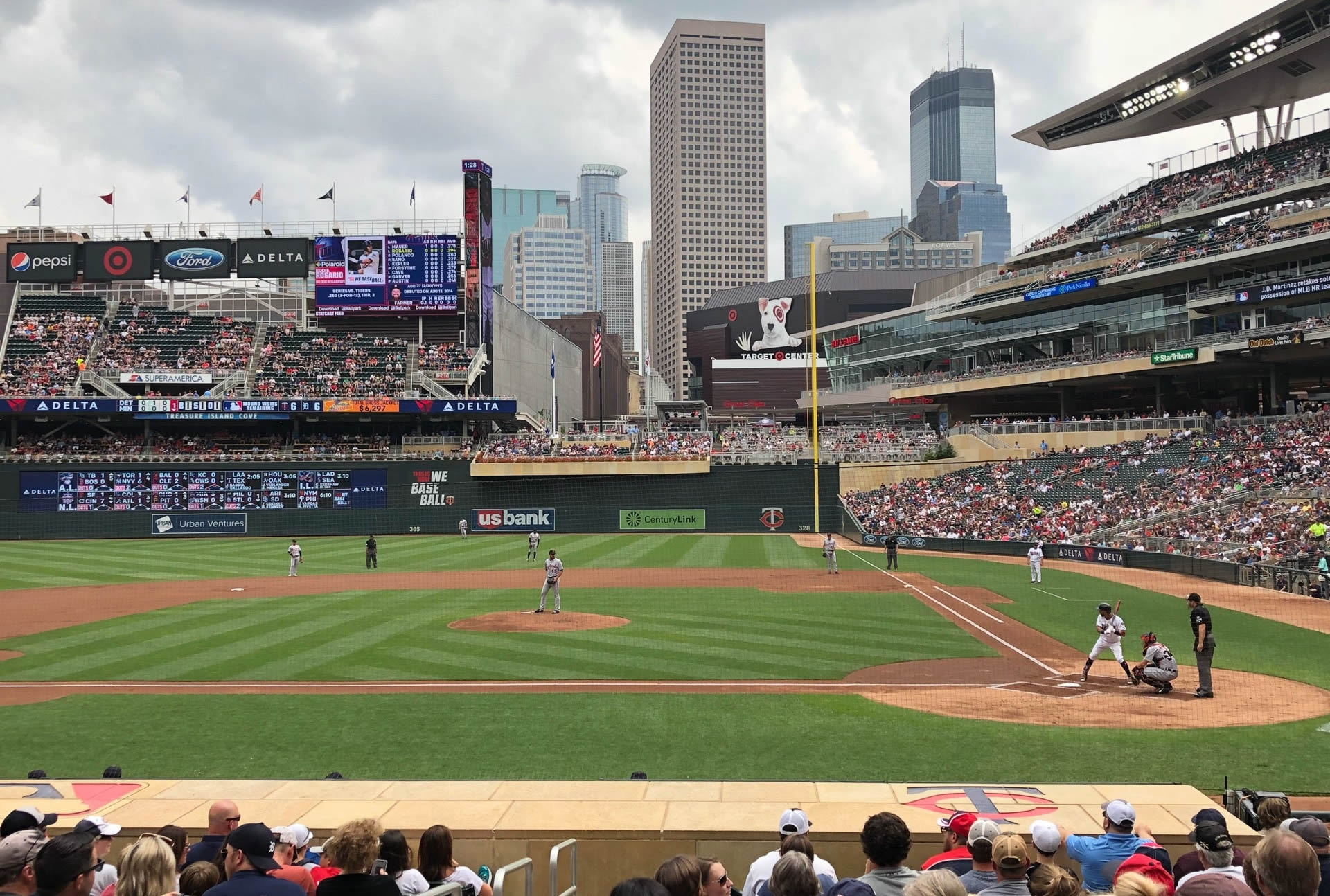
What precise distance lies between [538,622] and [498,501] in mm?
32633

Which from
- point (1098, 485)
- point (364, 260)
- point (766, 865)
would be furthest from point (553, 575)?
point (364, 260)

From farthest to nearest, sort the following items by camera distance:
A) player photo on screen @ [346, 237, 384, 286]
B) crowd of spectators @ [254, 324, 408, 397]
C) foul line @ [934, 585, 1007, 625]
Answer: player photo on screen @ [346, 237, 384, 286] < crowd of spectators @ [254, 324, 408, 397] < foul line @ [934, 585, 1007, 625]

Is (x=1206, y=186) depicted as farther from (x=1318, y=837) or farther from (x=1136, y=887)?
(x=1136, y=887)

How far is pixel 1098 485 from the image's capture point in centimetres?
4416

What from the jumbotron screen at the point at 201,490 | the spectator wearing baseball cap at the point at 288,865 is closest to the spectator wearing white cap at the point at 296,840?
the spectator wearing baseball cap at the point at 288,865

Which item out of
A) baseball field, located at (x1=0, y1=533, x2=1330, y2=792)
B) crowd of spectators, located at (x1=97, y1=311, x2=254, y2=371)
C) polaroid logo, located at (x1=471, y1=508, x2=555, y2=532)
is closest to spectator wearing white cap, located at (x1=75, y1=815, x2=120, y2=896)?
baseball field, located at (x1=0, y1=533, x2=1330, y2=792)

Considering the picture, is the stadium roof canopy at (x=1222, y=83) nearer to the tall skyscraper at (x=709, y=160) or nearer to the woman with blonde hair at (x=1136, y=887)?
the woman with blonde hair at (x=1136, y=887)

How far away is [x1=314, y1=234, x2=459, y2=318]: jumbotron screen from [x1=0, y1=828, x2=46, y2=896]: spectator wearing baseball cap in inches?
2470

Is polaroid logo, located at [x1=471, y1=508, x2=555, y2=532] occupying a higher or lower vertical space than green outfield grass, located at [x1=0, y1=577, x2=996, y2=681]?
higher

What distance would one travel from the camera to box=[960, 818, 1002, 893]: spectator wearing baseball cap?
17.6 feet

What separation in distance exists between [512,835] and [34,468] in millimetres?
56886

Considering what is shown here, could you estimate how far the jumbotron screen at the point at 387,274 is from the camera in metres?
65.6

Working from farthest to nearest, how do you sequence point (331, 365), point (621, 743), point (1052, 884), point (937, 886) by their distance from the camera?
point (331, 365), point (621, 743), point (1052, 884), point (937, 886)

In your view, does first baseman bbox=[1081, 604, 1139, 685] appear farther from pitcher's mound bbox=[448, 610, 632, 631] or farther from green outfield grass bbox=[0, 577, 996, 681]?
pitcher's mound bbox=[448, 610, 632, 631]
